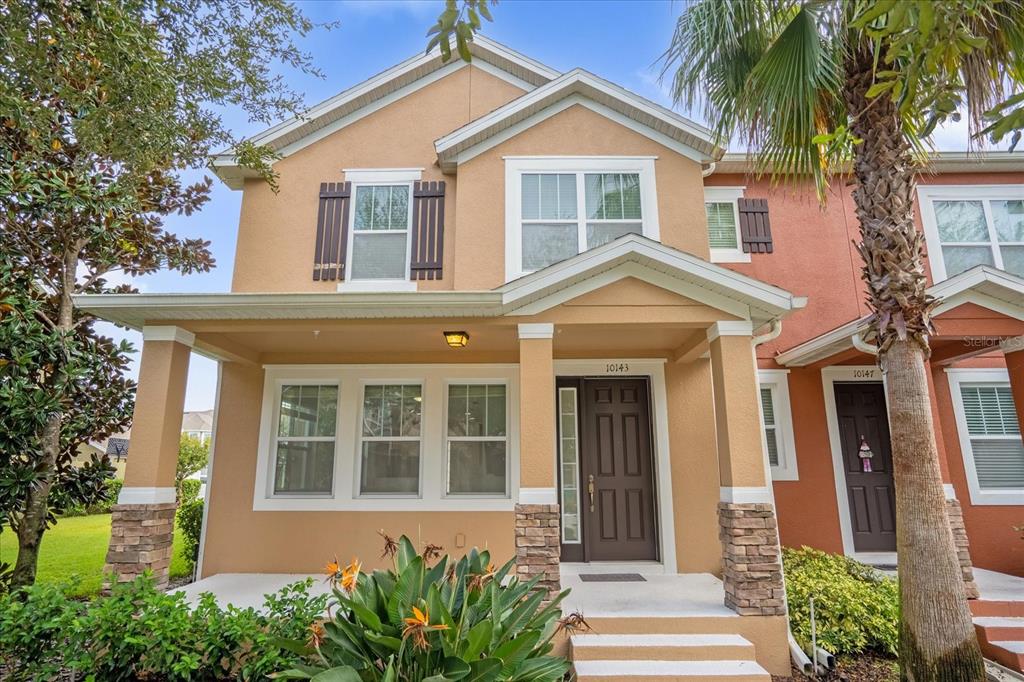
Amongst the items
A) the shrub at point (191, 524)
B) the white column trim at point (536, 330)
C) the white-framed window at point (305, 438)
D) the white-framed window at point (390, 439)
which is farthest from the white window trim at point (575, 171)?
the shrub at point (191, 524)

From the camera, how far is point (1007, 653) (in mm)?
5105

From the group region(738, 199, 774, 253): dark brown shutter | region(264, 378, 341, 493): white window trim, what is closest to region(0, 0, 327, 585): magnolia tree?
region(264, 378, 341, 493): white window trim

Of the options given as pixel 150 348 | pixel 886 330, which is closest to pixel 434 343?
pixel 150 348

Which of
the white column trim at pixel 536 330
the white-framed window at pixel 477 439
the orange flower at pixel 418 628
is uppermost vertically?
the white column trim at pixel 536 330

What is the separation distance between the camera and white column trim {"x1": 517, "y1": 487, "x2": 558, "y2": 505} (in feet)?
17.7

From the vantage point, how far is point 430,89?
8.50 meters

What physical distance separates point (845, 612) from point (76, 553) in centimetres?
1337

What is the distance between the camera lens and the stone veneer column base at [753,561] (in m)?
5.14

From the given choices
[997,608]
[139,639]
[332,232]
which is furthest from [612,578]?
[332,232]

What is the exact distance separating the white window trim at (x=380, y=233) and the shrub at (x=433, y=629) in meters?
4.16

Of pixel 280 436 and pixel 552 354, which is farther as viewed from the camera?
pixel 280 436

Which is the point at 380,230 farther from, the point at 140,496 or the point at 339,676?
the point at 339,676

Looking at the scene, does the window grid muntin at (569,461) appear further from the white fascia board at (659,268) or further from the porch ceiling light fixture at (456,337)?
the white fascia board at (659,268)

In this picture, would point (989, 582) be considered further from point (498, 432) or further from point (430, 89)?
point (430, 89)
